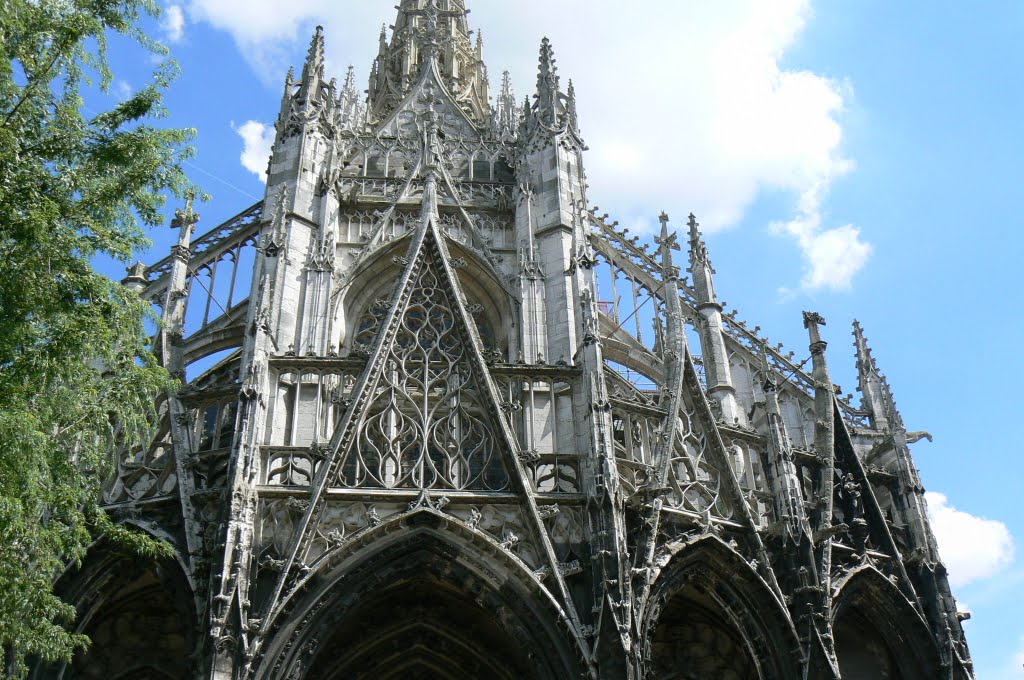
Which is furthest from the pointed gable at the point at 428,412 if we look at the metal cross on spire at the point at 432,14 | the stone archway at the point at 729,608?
the metal cross on spire at the point at 432,14

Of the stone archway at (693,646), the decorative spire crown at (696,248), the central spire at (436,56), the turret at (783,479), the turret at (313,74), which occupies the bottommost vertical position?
the stone archway at (693,646)

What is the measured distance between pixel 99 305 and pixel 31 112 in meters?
2.37

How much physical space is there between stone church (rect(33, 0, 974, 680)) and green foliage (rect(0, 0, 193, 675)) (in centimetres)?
218

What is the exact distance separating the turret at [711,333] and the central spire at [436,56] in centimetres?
1084

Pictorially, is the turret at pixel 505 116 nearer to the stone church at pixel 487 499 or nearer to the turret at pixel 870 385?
the stone church at pixel 487 499

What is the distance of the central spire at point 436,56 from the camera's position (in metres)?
31.3

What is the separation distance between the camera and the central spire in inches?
1234

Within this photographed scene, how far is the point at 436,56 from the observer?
29.0 meters

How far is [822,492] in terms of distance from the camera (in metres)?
17.0

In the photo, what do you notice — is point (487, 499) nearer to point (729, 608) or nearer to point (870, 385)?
point (729, 608)

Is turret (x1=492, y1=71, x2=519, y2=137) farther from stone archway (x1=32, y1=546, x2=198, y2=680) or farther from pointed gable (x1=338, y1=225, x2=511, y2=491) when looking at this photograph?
stone archway (x1=32, y1=546, x2=198, y2=680)

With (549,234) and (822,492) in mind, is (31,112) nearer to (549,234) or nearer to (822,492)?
(549,234)

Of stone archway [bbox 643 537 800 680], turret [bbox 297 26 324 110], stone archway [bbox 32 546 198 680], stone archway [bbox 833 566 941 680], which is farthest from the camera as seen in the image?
turret [bbox 297 26 324 110]

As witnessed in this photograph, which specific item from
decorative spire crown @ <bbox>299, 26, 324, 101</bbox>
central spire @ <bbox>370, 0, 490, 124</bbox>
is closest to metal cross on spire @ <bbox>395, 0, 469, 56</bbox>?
central spire @ <bbox>370, 0, 490, 124</bbox>
